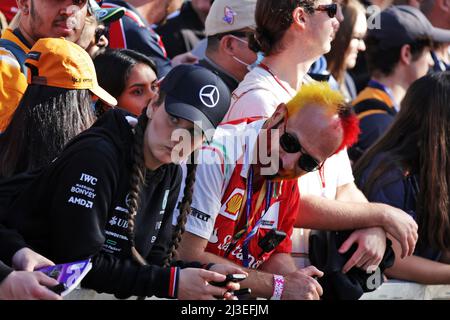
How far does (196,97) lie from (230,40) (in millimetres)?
2065

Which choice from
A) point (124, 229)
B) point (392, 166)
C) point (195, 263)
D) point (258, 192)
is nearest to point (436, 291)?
point (392, 166)

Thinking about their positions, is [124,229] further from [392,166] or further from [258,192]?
[392,166]

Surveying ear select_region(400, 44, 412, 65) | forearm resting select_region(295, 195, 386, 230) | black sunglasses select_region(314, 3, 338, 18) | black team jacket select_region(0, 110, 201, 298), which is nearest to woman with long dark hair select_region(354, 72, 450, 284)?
forearm resting select_region(295, 195, 386, 230)

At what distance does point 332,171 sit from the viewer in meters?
4.91

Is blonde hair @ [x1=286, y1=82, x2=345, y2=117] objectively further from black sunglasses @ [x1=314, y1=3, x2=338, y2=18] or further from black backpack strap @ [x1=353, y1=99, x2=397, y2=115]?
black backpack strap @ [x1=353, y1=99, x2=397, y2=115]

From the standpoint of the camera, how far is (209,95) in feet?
12.2

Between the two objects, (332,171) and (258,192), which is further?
(332,171)

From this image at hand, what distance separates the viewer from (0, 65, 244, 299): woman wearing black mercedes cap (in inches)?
139

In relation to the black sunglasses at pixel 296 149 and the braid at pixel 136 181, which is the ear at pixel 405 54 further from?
the braid at pixel 136 181

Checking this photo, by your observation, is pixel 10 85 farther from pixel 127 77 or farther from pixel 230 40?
pixel 230 40

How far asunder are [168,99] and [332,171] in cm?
146

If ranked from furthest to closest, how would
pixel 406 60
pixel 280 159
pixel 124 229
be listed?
pixel 406 60
pixel 280 159
pixel 124 229

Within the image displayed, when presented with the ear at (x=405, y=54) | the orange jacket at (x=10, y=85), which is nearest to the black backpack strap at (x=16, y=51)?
the orange jacket at (x=10, y=85)

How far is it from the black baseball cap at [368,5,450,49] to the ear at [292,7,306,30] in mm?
2281
